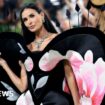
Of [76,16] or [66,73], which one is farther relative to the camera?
[76,16]

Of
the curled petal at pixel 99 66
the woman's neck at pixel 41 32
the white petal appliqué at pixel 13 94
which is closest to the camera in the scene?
the curled petal at pixel 99 66

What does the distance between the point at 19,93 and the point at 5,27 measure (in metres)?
0.34

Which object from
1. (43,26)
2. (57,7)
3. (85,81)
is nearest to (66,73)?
(85,81)

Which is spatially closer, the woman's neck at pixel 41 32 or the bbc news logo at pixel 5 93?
the woman's neck at pixel 41 32

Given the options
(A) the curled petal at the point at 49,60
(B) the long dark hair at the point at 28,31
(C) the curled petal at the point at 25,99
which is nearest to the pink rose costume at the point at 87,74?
(A) the curled petal at the point at 49,60

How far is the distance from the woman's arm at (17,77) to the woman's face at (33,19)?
20 cm

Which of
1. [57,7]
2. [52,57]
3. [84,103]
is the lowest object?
[84,103]

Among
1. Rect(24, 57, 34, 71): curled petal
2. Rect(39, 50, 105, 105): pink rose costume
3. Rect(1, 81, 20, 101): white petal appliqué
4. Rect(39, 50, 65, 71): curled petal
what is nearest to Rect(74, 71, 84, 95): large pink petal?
Rect(39, 50, 105, 105): pink rose costume

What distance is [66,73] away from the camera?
7.83 feet

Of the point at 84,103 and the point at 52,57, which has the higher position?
the point at 52,57

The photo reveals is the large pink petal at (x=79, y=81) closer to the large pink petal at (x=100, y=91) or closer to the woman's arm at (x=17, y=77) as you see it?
the large pink petal at (x=100, y=91)

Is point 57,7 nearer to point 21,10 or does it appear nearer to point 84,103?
point 21,10

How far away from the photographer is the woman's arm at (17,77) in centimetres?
249

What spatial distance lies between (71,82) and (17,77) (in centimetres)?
30
